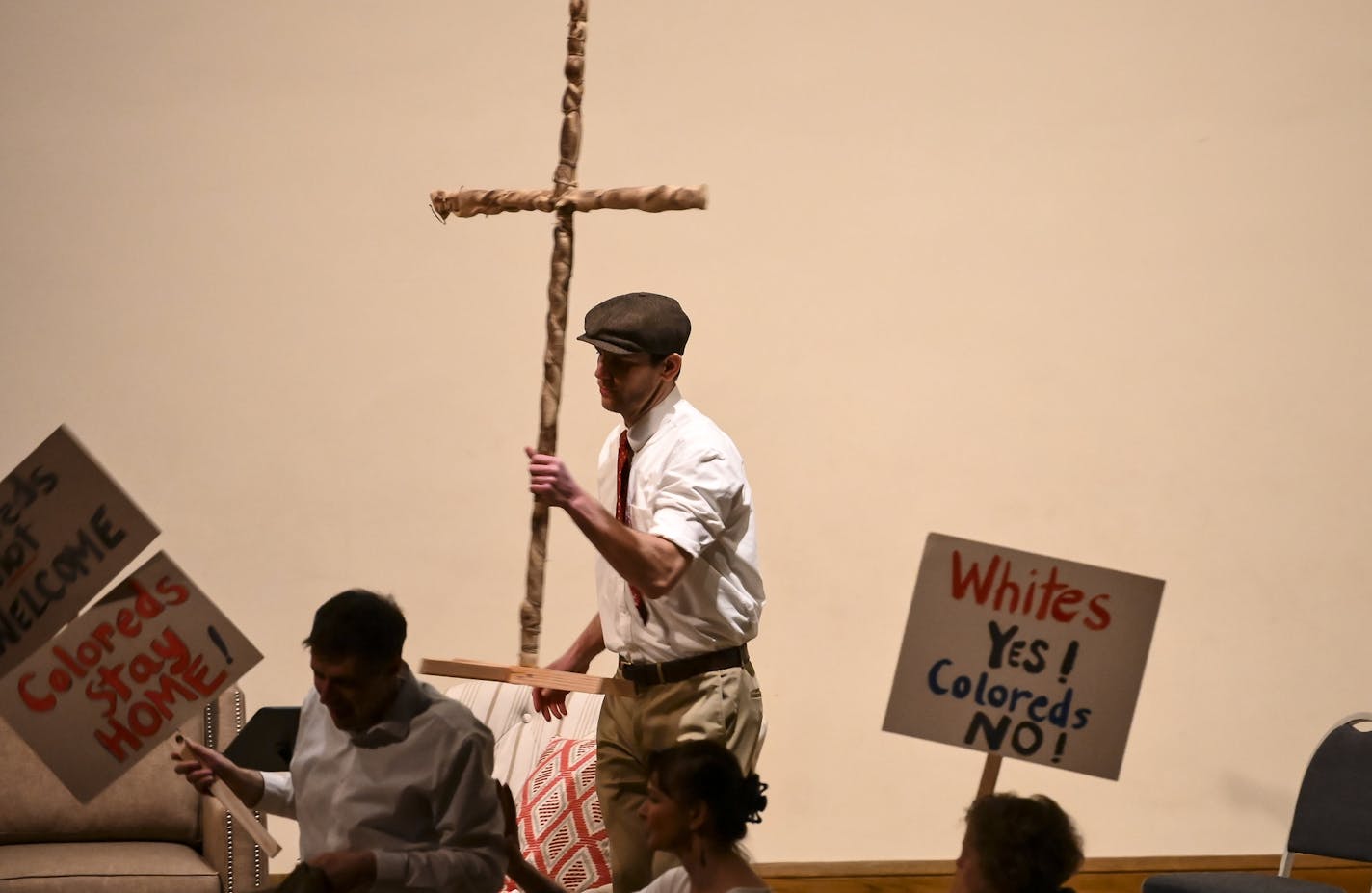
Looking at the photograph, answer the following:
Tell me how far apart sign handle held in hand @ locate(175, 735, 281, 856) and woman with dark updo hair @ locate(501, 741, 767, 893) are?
321mm

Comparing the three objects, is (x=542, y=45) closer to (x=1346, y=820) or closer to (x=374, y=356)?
(x=374, y=356)

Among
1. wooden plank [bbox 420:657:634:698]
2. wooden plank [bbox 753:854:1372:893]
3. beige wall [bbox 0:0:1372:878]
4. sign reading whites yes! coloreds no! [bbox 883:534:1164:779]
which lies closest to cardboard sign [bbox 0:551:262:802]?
wooden plank [bbox 420:657:634:698]

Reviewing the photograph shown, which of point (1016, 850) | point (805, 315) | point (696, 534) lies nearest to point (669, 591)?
point (696, 534)

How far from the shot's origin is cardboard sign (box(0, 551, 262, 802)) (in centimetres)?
247

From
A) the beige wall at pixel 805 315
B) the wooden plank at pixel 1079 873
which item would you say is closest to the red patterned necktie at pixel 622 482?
the beige wall at pixel 805 315

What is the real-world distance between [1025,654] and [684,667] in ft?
1.84

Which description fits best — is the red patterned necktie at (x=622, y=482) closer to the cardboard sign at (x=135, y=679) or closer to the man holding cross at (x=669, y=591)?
the man holding cross at (x=669, y=591)

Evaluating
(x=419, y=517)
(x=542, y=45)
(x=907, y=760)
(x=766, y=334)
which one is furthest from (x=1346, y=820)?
(x=542, y=45)

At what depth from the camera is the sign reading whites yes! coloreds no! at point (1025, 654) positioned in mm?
2375

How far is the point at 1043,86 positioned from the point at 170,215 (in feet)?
Result: 8.30

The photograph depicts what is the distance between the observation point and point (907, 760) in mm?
4824

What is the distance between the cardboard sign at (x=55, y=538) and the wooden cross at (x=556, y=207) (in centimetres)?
63

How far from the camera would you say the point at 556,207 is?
9.21 feet

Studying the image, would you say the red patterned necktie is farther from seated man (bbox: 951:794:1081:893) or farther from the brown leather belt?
seated man (bbox: 951:794:1081:893)
